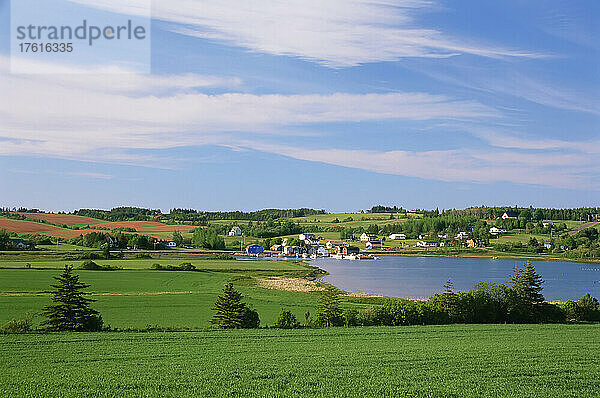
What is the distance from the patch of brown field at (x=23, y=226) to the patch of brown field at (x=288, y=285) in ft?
116

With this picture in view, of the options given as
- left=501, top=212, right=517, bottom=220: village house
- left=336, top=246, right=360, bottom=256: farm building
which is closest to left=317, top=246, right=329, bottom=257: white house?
left=336, top=246, right=360, bottom=256: farm building

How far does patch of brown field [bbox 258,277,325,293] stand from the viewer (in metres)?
56.7

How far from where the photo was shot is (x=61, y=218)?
306 feet

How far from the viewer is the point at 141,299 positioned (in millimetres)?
43438

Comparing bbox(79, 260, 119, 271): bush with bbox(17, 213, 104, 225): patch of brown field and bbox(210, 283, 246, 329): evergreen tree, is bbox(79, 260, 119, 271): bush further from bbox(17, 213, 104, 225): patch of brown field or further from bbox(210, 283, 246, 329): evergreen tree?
bbox(210, 283, 246, 329): evergreen tree

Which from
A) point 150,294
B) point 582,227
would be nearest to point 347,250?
point 582,227

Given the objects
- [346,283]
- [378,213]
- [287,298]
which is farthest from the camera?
[378,213]

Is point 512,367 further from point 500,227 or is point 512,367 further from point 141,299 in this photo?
point 500,227

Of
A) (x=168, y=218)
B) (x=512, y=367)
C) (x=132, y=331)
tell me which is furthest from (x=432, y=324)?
(x=168, y=218)

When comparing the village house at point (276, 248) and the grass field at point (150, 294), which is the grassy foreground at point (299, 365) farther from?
the village house at point (276, 248)

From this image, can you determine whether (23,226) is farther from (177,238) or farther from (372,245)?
(372,245)

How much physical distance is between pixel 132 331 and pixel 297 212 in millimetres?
172450

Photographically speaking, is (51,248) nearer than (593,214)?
Yes

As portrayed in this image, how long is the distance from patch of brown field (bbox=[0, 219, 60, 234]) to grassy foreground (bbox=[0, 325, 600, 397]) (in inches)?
2115
